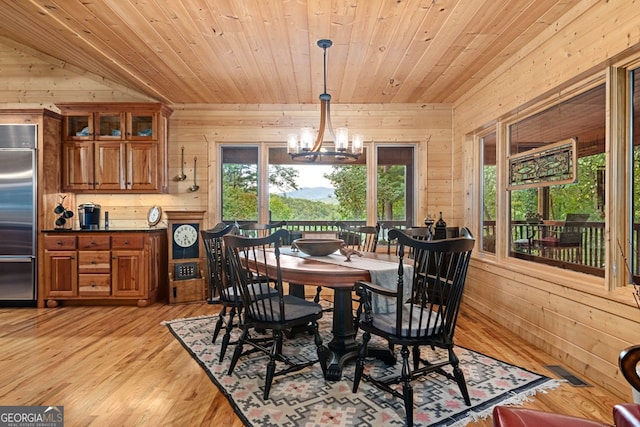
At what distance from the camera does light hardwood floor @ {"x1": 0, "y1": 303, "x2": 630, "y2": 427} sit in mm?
2184

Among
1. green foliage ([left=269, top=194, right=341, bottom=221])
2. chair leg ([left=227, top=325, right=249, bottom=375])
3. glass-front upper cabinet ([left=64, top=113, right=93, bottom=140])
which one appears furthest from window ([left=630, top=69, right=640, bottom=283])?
glass-front upper cabinet ([left=64, top=113, right=93, bottom=140])

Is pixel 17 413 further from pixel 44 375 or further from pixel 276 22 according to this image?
pixel 276 22

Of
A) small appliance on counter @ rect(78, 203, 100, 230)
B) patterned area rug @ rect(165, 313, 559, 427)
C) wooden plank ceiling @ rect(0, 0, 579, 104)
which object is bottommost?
patterned area rug @ rect(165, 313, 559, 427)

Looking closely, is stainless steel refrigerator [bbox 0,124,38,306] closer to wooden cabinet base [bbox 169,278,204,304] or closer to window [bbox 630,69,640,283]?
wooden cabinet base [bbox 169,278,204,304]

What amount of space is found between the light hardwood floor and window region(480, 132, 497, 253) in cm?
92

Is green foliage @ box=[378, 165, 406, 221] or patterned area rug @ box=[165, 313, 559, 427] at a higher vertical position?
green foliage @ box=[378, 165, 406, 221]

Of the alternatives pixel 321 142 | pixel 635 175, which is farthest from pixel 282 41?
pixel 635 175

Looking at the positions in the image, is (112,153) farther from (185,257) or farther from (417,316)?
(417,316)

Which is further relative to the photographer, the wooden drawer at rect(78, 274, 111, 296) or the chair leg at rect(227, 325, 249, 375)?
the wooden drawer at rect(78, 274, 111, 296)

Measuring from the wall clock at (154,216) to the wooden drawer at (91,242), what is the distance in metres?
0.62

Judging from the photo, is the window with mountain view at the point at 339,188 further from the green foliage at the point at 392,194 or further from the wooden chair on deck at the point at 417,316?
the wooden chair on deck at the point at 417,316

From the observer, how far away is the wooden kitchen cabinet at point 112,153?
493cm

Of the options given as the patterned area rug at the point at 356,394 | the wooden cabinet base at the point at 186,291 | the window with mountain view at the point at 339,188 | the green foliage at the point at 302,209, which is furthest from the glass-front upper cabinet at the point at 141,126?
the patterned area rug at the point at 356,394
